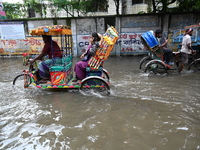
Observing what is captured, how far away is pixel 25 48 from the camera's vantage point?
39.0ft

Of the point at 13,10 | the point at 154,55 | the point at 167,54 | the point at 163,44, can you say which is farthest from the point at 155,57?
the point at 13,10

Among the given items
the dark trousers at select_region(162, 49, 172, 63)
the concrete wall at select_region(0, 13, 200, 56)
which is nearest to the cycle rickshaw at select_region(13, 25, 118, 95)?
the dark trousers at select_region(162, 49, 172, 63)

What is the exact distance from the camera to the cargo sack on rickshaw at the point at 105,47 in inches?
157

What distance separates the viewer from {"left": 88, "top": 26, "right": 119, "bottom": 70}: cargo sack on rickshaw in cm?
400

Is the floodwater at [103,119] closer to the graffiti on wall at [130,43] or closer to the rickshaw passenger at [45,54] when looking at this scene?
the rickshaw passenger at [45,54]

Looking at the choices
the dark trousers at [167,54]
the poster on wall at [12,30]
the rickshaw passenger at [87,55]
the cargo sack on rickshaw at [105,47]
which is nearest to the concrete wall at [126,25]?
the poster on wall at [12,30]

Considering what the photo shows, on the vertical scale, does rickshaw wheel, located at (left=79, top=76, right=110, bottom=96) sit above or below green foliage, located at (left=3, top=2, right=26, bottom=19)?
below

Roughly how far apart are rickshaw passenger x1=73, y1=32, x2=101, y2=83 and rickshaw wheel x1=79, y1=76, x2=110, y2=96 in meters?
0.31

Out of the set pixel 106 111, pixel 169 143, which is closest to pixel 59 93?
pixel 106 111

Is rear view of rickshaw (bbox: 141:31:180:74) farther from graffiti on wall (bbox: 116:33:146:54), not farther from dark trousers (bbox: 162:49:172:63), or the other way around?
graffiti on wall (bbox: 116:33:146:54)

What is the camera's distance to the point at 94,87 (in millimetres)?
4340

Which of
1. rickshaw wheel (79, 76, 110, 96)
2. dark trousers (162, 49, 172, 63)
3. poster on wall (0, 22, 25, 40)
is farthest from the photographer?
poster on wall (0, 22, 25, 40)

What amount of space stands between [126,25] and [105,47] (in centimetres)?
795

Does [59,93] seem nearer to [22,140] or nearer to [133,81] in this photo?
[22,140]
